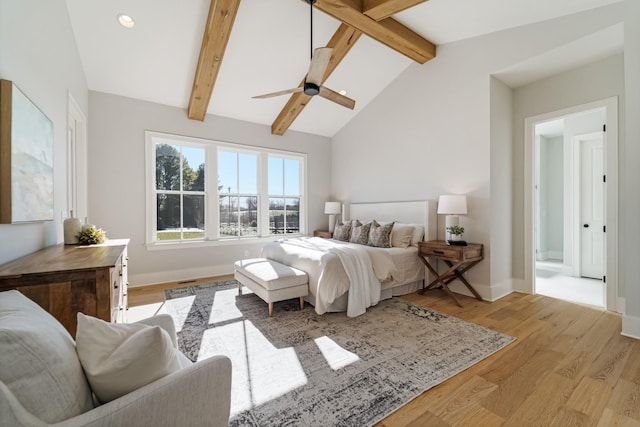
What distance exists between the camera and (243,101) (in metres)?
4.61

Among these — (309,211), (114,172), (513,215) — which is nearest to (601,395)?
(513,215)

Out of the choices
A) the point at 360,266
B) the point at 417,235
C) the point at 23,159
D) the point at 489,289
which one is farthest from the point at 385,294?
the point at 23,159

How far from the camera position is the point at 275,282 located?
118 inches

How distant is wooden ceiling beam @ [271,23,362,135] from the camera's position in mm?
3629

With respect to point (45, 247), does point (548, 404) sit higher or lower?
lower

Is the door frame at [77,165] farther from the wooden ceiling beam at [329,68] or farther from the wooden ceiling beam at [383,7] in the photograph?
the wooden ceiling beam at [383,7]

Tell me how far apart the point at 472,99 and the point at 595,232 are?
3250mm

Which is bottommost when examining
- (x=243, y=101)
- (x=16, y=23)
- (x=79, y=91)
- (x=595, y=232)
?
(x=595, y=232)

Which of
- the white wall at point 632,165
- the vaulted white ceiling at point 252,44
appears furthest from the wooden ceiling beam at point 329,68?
the white wall at point 632,165

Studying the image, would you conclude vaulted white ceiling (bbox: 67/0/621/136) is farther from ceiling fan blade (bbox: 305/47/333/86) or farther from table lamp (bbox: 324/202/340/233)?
table lamp (bbox: 324/202/340/233)

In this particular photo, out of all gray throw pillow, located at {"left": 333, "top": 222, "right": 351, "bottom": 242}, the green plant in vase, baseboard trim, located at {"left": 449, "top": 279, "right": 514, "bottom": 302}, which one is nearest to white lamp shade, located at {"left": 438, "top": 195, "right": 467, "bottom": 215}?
baseboard trim, located at {"left": 449, "top": 279, "right": 514, "bottom": 302}

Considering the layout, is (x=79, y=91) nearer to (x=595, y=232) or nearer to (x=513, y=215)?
(x=513, y=215)

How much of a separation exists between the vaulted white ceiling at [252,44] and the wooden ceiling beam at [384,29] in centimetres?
11

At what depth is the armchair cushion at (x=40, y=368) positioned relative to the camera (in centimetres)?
68
